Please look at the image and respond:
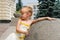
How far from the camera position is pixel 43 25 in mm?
3781

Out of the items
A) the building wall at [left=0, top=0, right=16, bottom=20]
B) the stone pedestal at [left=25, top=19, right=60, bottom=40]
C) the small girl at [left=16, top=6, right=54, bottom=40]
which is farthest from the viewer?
the building wall at [left=0, top=0, right=16, bottom=20]

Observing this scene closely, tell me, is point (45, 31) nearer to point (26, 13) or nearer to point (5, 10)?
point (26, 13)

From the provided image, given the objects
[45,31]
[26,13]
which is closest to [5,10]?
[26,13]

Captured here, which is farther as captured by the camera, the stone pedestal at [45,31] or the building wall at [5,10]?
the building wall at [5,10]

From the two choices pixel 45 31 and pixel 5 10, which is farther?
pixel 5 10

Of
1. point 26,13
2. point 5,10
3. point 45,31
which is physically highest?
point 26,13

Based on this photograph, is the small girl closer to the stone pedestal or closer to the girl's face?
the girl's face

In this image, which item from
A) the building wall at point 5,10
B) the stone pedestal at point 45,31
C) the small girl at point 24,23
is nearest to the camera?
the stone pedestal at point 45,31

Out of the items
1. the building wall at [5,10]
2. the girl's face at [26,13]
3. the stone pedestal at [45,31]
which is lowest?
the building wall at [5,10]

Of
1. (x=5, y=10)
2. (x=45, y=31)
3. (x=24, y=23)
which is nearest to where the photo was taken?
(x=45, y=31)

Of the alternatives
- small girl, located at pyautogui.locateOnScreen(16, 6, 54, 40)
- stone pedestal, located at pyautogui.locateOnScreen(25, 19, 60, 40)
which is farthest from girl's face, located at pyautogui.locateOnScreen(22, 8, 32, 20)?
stone pedestal, located at pyautogui.locateOnScreen(25, 19, 60, 40)

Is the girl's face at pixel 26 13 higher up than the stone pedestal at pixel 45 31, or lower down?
higher up

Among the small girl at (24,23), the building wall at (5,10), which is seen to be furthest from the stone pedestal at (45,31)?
the building wall at (5,10)

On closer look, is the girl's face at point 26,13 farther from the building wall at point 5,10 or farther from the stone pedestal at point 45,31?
the building wall at point 5,10
